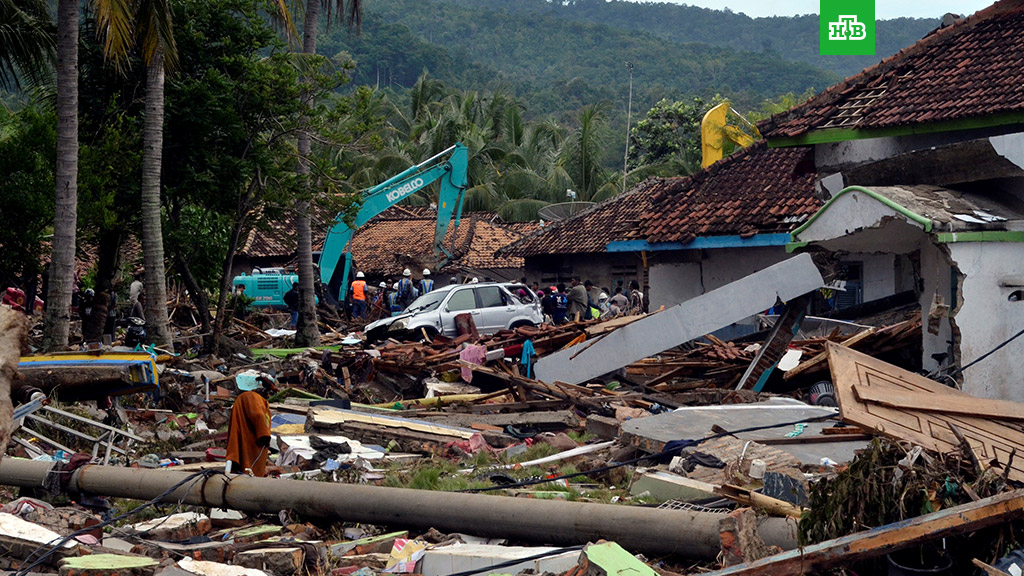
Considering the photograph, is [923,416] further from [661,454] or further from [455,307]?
[455,307]

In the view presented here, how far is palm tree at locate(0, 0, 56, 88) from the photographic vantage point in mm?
18766

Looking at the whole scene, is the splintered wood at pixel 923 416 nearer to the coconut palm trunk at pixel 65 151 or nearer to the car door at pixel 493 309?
the coconut palm trunk at pixel 65 151

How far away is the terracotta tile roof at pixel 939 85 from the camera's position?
1328cm

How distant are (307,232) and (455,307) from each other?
14.0 feet

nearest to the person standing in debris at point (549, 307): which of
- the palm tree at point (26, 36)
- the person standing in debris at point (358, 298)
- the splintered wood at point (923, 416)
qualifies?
the person standing in debris at point (358, 298)

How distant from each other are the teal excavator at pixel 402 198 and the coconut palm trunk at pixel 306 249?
2737 millimetres

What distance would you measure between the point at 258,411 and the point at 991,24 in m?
12.1

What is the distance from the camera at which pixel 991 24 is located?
15.3 m

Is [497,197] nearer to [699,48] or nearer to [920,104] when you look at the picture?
[920,104]

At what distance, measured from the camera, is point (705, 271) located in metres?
22.1

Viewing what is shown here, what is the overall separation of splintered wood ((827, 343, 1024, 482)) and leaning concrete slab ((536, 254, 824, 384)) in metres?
4.53

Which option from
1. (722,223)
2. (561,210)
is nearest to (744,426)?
(722,223)

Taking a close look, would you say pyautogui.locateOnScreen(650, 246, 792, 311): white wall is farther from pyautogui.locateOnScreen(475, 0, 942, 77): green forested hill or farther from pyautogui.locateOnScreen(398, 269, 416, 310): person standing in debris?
pyautogui.locateOnScreen(475, 0, 942, 77): green forested hill

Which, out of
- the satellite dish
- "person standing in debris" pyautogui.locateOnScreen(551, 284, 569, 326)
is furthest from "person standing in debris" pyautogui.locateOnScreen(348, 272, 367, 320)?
the satellite dish
